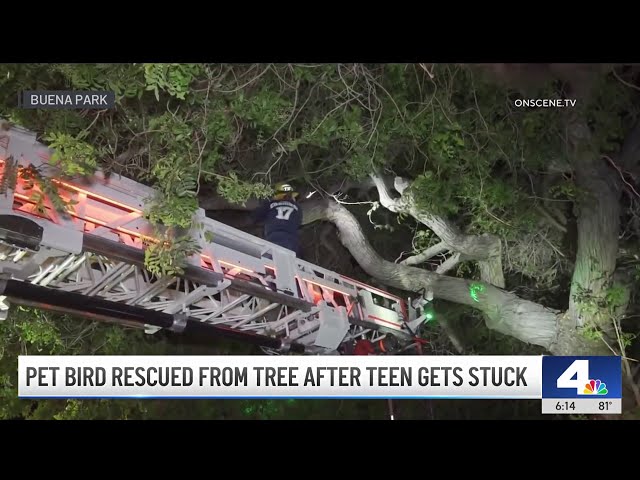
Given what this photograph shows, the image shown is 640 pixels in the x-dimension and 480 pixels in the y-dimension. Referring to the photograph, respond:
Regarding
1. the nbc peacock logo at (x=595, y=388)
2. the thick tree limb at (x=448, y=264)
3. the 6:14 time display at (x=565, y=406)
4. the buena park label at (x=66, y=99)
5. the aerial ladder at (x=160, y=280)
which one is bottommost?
the 6:14 time display at (x=565, y=406)

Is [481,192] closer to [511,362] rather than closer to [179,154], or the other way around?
[511,362]

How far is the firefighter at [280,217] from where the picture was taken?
6.45m

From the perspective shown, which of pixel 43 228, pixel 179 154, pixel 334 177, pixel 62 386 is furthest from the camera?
pixel 334 177

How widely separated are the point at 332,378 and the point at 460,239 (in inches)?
69.5

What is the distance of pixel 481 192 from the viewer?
6484 millimetres

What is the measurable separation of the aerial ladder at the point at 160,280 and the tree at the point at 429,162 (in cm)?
23

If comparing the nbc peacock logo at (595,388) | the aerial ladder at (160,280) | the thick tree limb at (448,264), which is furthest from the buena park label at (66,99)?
the nbc peacock logo at (595,388)

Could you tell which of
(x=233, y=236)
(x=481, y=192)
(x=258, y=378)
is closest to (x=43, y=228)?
(x=233, y=236)

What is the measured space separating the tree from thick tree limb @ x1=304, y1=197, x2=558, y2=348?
0.01 m

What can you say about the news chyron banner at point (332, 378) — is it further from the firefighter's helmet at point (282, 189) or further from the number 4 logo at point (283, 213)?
the firefighter's helmet at point (282, 189)

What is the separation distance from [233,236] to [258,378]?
103 cm

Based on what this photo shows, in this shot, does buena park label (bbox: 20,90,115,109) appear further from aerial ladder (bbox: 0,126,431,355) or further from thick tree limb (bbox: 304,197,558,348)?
thick tree limb (bbox: 304,197,558,348)

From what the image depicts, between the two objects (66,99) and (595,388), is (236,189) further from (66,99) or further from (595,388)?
(595,388)

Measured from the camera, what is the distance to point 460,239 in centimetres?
715
